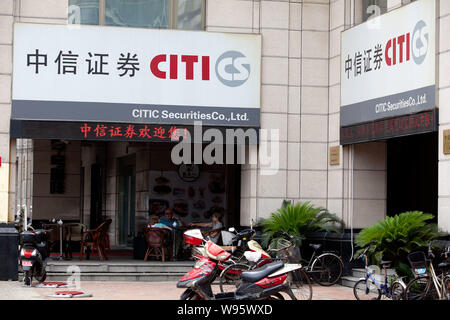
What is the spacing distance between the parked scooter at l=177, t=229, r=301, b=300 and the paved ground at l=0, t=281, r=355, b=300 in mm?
2227

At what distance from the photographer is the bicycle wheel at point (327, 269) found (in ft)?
54.1

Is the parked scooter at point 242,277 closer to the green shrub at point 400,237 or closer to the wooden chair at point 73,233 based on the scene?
the green shrub at point 400,237

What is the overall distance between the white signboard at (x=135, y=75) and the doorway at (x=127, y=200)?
8.18 meters

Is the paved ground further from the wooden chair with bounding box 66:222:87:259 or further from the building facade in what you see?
the wooden chair with bounding box 66:222:87:259

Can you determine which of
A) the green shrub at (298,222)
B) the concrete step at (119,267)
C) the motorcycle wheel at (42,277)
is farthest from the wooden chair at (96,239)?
the green shrub at (298,222)

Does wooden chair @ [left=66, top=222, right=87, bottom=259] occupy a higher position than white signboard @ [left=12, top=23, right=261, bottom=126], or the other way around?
white signboard @ [left=12, top=23, right=261, bottom=126]

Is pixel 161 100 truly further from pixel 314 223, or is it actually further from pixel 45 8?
pixel 314 223

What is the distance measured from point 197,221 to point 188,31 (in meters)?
6.81

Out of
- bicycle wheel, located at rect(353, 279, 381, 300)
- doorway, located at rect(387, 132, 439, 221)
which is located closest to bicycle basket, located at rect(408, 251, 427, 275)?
bicycle wheel, located at rect(353, 279, 381, 300)

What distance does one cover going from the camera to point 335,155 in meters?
17.6

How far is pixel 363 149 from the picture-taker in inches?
677

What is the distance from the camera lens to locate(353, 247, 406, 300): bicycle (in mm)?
13180

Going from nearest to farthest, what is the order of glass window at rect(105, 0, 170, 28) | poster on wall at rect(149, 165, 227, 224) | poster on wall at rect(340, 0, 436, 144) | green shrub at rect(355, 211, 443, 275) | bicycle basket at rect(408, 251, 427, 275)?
1. bicycle basket at rect(408, 251, 427, 275)
2. green shrub at rect(355, 211, 443, 275)
3. poster on wall at rect(340, 0, 436, 144)
4. glass window at rect(105, 0, 170, 28)
5. poster on wall at rect(149, 165, 227, 224)

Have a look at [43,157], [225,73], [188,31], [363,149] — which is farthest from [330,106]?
[43,157]
